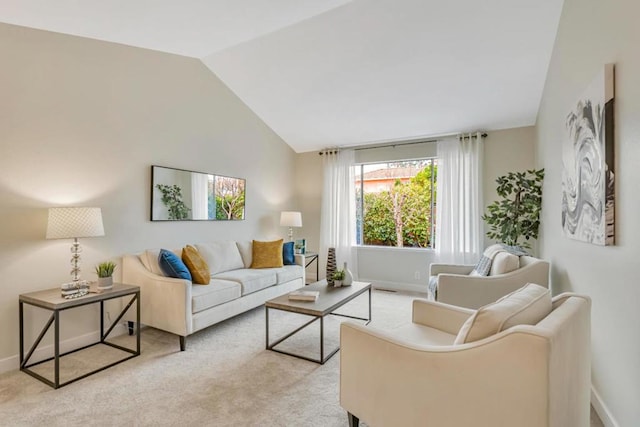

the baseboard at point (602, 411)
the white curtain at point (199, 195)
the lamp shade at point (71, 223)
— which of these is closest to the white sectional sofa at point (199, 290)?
the white curtain at point (199, 195)

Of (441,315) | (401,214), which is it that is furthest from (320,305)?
(401,214)

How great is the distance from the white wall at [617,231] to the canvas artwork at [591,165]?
0.05 metres

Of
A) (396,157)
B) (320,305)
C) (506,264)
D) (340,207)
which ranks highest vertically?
(396,157)

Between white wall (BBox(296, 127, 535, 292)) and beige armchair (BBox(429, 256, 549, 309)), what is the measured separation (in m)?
1.83

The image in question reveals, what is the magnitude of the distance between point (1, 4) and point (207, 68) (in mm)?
2133

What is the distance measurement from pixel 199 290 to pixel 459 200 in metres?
3.59

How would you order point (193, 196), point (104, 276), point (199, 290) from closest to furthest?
point (104, 276) < point (199, 290) < point (193, 196)

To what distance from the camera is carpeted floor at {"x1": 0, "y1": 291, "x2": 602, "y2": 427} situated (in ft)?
6.27

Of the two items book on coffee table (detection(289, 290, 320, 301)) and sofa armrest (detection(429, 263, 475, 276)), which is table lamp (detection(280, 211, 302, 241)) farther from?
book on coffee table (detection(289, 290, 320, 301))

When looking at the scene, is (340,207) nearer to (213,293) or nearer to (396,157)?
(396,157)

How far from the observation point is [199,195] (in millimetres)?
4121

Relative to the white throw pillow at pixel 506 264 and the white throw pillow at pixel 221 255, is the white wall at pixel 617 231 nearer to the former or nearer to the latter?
the white throw pillow at pixel 506 264

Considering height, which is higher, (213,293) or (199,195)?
(199,195)

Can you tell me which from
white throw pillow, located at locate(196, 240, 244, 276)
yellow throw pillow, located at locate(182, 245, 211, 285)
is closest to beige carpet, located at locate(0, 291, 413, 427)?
yellow throw pillow, located at locate(182, 245, 211, 285)
